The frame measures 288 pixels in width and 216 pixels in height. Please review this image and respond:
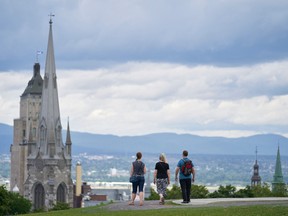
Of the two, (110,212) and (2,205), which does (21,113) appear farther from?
(110,212)

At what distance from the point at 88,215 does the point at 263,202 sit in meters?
6.75

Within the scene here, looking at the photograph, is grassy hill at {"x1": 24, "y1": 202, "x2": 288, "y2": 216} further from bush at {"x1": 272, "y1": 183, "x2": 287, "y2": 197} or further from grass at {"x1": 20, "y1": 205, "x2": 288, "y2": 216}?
bush at {"x1": 272, "y1": 183, "x2": 287, "y2": 197}

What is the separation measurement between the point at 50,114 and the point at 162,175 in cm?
12546

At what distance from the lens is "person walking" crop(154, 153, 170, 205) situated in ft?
135

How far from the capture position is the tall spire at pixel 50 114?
16588cm

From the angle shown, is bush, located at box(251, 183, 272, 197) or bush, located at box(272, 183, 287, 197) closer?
bush, located at box(272, 183, 287, 197)

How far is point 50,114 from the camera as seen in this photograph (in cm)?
16625

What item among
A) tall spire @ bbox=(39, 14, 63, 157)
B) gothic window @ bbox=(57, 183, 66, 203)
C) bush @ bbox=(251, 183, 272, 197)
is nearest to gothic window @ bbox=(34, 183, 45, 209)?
gothic window @ bbox=(57, 183, 66, 203)

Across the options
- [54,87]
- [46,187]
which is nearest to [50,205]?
[46,187]

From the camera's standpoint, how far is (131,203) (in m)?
41.9

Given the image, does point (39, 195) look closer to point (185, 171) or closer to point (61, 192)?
point (61, 192)

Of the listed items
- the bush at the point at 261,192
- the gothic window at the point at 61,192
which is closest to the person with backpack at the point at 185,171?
the bush at the point at 261,192

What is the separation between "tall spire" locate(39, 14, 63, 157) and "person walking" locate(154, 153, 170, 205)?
124567mm

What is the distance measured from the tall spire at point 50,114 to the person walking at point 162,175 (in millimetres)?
124567
